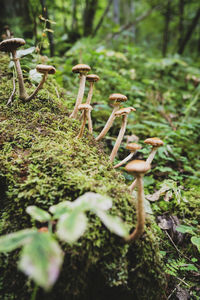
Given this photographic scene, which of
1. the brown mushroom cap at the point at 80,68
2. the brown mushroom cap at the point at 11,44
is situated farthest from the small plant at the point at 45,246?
the brown mushroom cap at the point at 11,44

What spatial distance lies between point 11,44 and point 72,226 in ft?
6.73

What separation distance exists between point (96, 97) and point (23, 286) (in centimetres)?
352

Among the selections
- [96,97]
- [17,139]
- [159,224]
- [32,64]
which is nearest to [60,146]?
[17,139]

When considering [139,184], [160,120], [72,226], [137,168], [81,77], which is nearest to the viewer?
[72,226]

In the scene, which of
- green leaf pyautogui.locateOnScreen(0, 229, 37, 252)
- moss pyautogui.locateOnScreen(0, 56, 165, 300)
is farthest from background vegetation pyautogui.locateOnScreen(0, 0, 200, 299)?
green leaf pyautogui.locateOnScreen(0, 229, 37, 252)

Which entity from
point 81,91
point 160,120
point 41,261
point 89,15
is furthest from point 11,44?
point 89,15

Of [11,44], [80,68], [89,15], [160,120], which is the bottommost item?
[160,120]

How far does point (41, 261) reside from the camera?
729mm

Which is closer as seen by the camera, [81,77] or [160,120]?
[81,77]

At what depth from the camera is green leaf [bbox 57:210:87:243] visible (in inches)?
31.7

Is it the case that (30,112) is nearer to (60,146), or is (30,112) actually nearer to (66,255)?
(60,146)

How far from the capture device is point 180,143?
3943 mm

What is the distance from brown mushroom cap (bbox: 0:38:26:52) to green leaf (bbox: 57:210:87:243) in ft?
6.31

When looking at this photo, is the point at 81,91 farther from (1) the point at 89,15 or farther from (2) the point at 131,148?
(1) the point at 89,15
